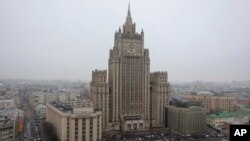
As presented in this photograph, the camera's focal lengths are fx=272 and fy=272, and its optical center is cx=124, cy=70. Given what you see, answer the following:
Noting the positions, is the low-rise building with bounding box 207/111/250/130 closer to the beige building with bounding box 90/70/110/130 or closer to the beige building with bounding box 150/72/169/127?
the beige building with bounding box 150/72/169/127

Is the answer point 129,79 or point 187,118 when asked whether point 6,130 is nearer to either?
point 129,79

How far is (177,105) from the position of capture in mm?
27000

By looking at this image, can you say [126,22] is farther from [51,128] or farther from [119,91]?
[51,128]

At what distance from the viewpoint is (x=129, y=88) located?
2641 cm

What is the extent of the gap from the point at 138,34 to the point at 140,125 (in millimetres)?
8921

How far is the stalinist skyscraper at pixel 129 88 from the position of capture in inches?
993

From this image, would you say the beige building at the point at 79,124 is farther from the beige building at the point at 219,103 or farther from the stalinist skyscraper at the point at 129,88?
the beige building at the point at 219,103

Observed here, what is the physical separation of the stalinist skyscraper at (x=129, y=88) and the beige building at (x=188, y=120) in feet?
6.24

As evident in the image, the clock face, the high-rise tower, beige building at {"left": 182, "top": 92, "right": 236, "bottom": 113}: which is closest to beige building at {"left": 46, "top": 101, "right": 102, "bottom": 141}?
the high-rise tower

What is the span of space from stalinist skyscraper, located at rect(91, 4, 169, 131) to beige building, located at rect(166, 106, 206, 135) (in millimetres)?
1901

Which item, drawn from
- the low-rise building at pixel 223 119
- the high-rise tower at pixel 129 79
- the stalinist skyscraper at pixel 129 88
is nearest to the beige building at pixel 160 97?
the stalinist skyscraper at pixel 129 88

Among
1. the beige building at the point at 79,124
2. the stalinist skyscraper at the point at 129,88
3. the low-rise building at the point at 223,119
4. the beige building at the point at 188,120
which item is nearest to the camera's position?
the beige building at the point at 79,124

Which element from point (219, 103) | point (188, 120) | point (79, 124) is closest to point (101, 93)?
point (79, 124)

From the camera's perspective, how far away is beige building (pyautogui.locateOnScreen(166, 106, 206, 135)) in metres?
24.8
